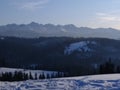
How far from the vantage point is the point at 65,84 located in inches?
1086

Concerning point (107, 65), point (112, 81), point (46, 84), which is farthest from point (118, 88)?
point (107, 65)

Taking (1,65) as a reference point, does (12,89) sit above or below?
above

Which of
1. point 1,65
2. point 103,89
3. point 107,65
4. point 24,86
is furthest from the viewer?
point 1,65

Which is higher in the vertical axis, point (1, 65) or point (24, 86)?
point (24, 86)

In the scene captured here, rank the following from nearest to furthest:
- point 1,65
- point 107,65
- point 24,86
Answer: point 24,86 < point 107,65 < point 1,65

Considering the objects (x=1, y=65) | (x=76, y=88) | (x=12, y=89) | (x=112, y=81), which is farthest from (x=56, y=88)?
(x=1, y=65)

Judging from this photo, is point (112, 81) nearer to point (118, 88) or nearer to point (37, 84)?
point (118, 88)

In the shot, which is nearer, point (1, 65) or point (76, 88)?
point (76, 88)

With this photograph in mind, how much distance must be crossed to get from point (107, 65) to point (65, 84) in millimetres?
48052

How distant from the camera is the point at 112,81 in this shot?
28.6 m

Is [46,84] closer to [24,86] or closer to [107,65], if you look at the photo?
[24,86]

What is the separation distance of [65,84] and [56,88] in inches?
63.1

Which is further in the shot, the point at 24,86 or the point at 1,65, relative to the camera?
the point at 1,65

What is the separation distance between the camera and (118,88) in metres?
25.6
